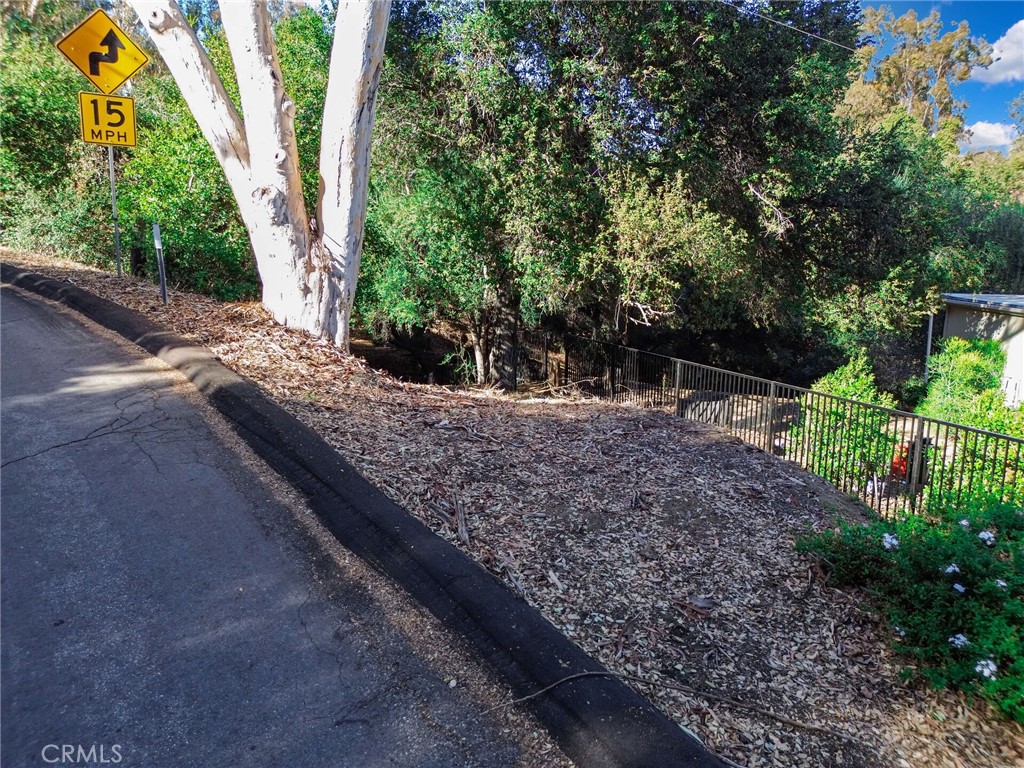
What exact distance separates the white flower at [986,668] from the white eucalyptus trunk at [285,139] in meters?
6.52

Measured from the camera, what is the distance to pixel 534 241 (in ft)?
36.1

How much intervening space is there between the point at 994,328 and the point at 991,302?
111 cm

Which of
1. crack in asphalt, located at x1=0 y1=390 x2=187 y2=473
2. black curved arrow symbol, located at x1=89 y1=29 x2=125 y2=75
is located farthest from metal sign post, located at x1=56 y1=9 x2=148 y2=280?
crack in asphalt, located at x1=0 y1=390 x2=187 y2=473

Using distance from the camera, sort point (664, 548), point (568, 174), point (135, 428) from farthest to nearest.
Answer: point (568, 174), point (135, 428), point (664, 548)

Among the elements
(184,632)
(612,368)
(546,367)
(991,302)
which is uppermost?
(991,302)

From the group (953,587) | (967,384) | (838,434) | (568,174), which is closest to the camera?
(953,587)

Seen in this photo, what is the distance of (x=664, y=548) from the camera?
4.47m

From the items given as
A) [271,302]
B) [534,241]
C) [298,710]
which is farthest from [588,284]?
[298,710]

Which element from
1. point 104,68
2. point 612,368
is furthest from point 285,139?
point 612,368

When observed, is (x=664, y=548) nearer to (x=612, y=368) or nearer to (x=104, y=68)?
(x=612, y=368)

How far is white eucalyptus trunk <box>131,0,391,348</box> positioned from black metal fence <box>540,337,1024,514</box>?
519 centimetres

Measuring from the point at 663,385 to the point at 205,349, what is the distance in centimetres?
739

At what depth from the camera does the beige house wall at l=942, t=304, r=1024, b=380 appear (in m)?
16.6

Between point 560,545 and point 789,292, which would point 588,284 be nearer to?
point 789,292
